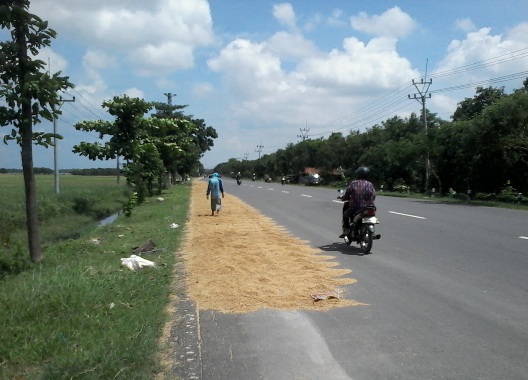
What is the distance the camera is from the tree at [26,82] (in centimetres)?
834

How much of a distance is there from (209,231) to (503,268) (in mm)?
8166

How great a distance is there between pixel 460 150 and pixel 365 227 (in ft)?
87.0

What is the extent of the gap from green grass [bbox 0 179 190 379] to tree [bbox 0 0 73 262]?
7.24ft

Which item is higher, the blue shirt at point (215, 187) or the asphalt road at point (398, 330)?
the blue shirt at point (215, 187)

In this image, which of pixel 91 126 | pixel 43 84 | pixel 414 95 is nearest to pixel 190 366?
pixel 43 84

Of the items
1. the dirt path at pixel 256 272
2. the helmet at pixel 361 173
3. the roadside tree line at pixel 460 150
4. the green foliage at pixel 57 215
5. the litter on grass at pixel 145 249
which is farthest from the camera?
the roadside tree line at pixel 460 150

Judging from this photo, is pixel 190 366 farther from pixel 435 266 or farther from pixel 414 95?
pixel 414 95

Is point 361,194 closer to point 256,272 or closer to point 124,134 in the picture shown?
point 256,272

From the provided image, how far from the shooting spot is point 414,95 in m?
45.6

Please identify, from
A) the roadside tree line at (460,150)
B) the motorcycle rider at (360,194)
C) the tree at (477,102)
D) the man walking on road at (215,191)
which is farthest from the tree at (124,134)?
the tree at (477,102)

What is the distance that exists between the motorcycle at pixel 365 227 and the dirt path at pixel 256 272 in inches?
34.6

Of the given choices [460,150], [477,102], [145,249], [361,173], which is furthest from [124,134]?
[477,102]

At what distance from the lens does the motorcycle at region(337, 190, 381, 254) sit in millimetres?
11078

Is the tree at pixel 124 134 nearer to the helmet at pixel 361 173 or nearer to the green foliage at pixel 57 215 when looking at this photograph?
the green foliage at pixel 57 215
